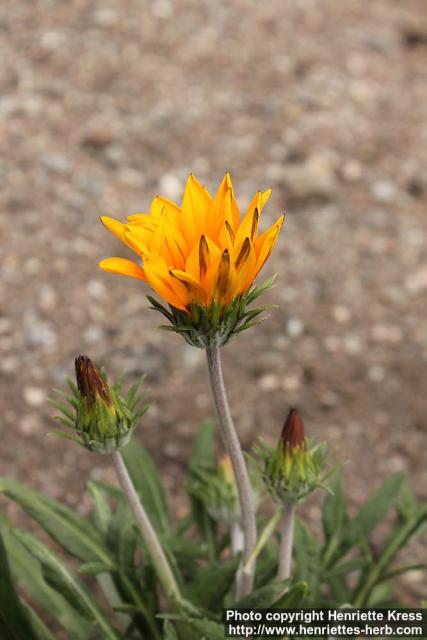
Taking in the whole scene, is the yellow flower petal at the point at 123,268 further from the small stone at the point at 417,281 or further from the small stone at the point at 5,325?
the small stone at the point at 417,281

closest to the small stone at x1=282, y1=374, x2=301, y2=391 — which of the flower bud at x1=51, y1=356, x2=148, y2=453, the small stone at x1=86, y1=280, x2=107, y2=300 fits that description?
the small stone at x1=86, y1=280, x2=107, y2=300

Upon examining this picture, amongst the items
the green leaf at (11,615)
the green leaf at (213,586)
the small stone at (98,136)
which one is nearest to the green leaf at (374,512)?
the green leaf at (213,586)

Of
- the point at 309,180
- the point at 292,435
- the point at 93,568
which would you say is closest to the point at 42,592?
the point at 93,568

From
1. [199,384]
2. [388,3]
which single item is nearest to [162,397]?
[199,384]

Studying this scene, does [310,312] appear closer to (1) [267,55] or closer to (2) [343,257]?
(2) [343,257]

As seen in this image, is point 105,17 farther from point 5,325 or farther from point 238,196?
point 5,325
